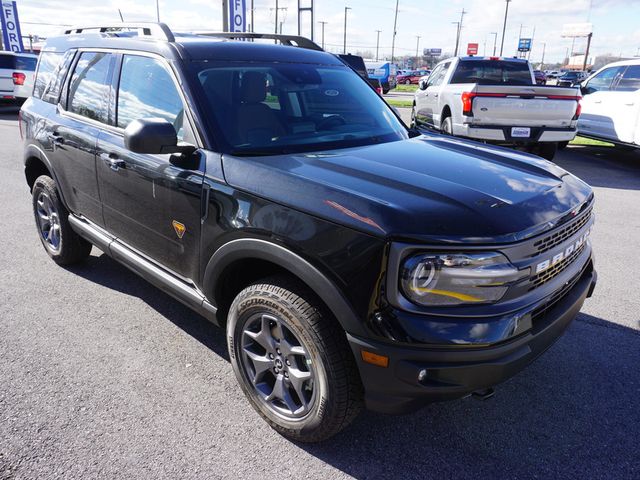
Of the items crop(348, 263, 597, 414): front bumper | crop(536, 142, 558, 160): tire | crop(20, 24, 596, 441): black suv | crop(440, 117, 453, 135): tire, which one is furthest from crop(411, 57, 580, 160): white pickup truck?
crop(348, 263, 597, 414): front bumper

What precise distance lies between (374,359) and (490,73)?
10109mm

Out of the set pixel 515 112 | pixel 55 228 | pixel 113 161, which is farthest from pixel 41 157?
pixel 515 112

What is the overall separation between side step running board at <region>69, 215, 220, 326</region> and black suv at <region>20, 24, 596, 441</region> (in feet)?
0.05

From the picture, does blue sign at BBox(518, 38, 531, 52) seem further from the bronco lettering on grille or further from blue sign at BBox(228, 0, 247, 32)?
the bronco lettering on grille

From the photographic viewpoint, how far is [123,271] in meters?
4.62

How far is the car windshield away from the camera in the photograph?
2.88 meters

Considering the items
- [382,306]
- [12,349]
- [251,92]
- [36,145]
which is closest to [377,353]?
[382,306]

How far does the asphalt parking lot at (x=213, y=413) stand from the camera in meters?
2.41

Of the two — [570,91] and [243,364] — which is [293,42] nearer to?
[243,364]

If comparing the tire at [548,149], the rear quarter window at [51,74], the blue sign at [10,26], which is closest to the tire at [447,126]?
the tire at [548,149]

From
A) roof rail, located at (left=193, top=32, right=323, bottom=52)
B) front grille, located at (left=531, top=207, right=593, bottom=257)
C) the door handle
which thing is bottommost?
front grille, located at (left=531, top=207, right=593, bottom=257)

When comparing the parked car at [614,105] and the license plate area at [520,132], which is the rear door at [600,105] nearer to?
the parked car at [614,105]

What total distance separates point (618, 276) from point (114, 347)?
417 cm

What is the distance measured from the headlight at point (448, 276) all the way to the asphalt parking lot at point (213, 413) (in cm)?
89
